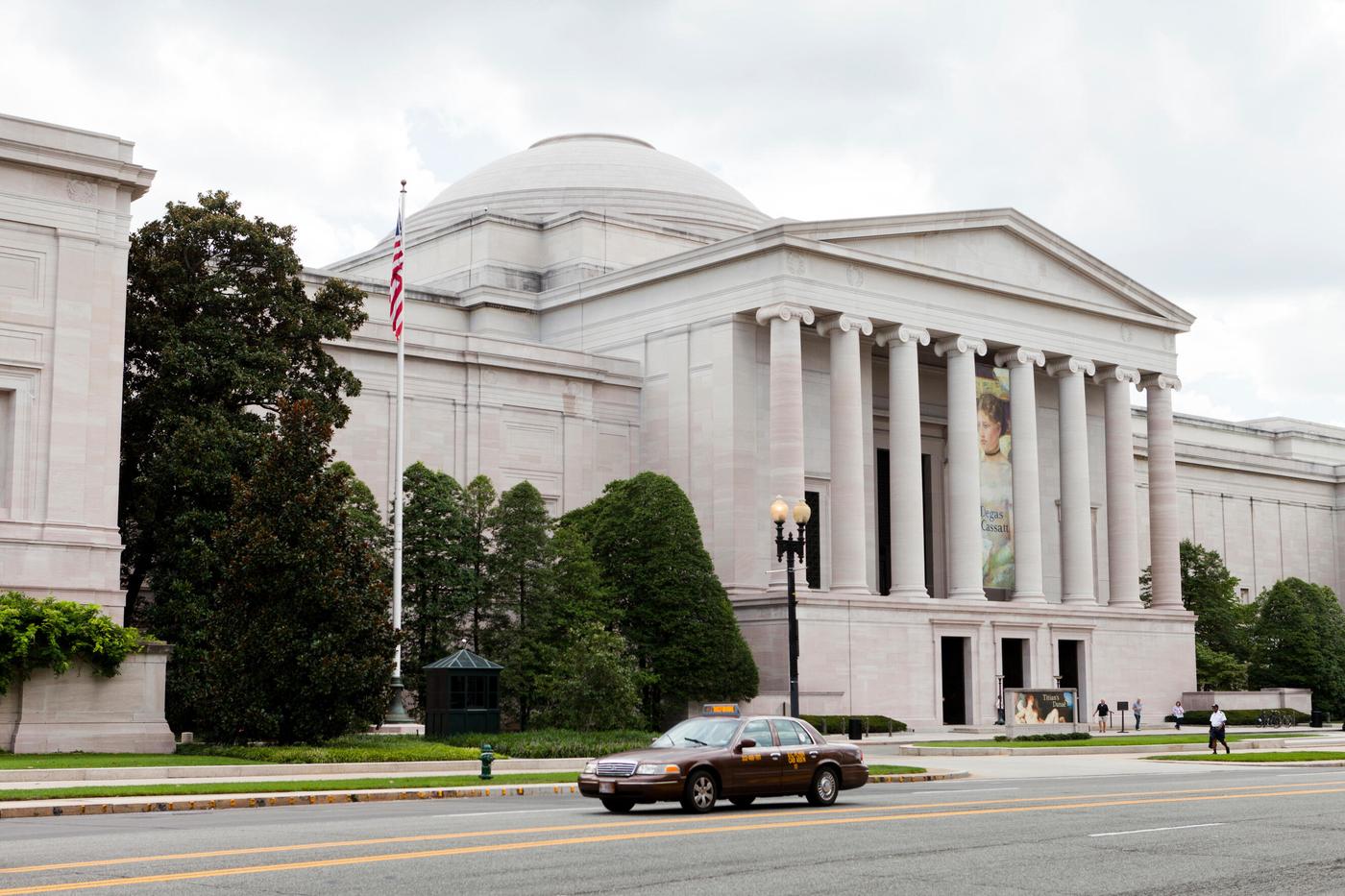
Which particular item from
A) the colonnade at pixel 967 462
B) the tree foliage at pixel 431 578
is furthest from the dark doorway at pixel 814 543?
the tree foliage at pixel 431 578

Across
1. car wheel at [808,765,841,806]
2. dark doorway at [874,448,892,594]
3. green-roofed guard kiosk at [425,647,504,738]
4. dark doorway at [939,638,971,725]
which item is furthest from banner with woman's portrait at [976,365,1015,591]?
car wheel at [808,765,841,806]

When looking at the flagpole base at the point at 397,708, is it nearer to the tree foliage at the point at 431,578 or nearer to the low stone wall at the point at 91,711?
the tree foliage at the point at 431,578

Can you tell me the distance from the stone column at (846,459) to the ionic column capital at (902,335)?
85.1 inches

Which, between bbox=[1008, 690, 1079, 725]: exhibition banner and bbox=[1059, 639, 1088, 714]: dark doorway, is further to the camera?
bbox=[1059, 639, 1088, 714]: dark doorway

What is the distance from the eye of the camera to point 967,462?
68.0m

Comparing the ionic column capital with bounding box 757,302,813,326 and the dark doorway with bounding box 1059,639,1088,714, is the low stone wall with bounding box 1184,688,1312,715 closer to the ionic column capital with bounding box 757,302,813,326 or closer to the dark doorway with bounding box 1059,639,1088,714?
the dark doorway with bounding box 1059,639,1088,714

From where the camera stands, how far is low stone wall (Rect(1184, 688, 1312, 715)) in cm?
7319

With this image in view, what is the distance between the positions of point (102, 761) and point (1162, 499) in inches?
2190

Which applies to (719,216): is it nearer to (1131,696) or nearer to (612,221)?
(612,221)

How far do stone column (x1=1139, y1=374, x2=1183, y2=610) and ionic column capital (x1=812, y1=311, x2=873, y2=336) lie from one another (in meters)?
20.5

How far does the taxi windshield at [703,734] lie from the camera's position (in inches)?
971

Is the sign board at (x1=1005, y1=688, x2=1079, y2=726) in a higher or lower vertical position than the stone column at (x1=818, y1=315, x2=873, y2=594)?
lower

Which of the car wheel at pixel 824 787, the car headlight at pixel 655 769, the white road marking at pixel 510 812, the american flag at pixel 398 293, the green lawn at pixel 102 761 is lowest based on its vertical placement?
the white road marking at pixel 510 812

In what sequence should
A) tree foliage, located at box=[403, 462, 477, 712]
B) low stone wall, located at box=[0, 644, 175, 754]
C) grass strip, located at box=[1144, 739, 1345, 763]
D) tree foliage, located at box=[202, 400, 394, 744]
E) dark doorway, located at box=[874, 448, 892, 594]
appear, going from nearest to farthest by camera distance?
1. tree foliage, located at box=[202, 400, 394, 744]
2. low stone wall, located at box=[0, 644, 175, 754]
3. grass strip, located at box=[1144, 739, 1345, 763]
4. tree foliage, located at box=[403, 462, 477, 712]
5. dark doorway, located at box=[874, 448, 892, 594]
